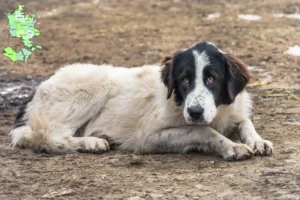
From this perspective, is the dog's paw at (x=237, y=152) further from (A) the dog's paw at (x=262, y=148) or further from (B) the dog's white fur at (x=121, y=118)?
(A) the dog's paw at (x=262, y=148)

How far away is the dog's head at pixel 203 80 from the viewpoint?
5.77 metres

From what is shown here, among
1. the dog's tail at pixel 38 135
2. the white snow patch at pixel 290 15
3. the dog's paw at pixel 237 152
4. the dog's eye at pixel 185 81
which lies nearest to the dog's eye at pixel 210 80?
the dog's eye at pixel 185 81

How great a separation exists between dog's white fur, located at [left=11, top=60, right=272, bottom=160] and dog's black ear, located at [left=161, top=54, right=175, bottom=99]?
0.51 feet

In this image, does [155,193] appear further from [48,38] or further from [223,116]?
[48,38]

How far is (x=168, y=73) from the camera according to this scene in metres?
6.24

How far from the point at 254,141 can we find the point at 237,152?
34 centimetres

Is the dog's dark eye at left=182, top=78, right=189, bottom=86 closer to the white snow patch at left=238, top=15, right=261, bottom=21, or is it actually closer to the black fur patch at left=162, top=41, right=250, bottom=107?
the black fur patch at left=162, top=41, right=250, bottom=107

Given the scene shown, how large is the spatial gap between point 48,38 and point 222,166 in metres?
7.91

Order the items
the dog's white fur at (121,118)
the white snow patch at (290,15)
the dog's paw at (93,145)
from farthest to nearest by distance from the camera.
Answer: the white snow patch at (290,15) < the dog's paw at (93,145) < the dog's white fur at (121,118)

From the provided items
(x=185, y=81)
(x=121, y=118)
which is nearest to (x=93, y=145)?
(x=121, y=118)

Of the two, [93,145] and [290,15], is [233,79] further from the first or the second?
[290,15]

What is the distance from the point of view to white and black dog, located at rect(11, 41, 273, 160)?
5926mm

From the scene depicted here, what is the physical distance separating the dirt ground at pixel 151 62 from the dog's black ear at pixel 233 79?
0.60 m

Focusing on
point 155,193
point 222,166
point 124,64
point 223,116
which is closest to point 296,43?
point 124,64
